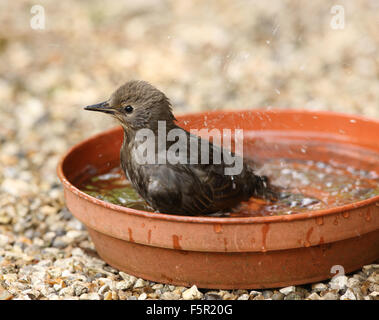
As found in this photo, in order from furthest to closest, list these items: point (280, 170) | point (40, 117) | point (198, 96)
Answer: point (198, 96) → point (40, 117) → point (280, 170)

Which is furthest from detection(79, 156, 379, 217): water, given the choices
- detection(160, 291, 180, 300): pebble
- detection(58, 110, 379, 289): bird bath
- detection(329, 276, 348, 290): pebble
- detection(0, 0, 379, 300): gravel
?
detection(160, 291, 180, 300): pebble

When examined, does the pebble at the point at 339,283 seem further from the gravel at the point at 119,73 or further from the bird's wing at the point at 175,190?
the gravel at the point at 119,73

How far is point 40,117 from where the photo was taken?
277 inches

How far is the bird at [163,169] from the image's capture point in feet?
11.7

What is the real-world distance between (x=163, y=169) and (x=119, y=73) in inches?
188

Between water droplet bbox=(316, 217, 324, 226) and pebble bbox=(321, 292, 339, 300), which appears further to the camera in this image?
pebble bbox=(321, 292, 339, 300)

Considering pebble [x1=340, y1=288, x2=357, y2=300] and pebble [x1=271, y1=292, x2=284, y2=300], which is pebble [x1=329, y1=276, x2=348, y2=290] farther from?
pebble [x1=271, y1=292, x2=284, y2=300]

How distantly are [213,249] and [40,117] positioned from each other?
433 centimetres

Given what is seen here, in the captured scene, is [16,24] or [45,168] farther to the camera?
[16,24]

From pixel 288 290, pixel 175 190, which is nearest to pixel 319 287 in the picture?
pixel 288 290

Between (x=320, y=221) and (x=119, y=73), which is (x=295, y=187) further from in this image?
(x=119, y=73)

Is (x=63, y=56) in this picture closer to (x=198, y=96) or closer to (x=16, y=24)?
(x=16, y=24)

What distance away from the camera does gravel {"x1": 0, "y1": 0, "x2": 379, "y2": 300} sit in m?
4.64
